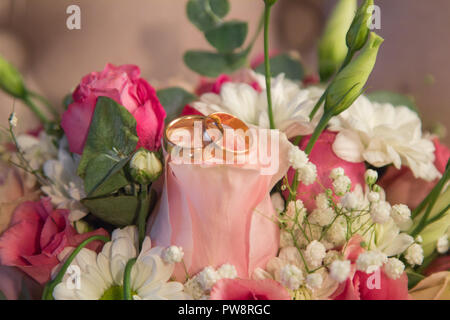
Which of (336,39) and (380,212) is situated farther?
(336,39)

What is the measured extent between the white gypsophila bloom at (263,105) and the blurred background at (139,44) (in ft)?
0.70

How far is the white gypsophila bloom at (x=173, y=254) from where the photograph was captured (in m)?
0.30

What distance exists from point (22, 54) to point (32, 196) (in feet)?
0.95

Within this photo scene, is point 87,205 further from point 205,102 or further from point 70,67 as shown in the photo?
point 70,67

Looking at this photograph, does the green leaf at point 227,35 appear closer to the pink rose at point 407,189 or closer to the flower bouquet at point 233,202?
the flower bouquet at point 233,202

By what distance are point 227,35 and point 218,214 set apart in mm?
271

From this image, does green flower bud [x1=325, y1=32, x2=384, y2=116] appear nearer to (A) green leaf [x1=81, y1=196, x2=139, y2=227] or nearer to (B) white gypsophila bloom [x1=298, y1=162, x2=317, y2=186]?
(B) white gypsophila bloom [x1=298, y1=162, x2=317, y2=186]

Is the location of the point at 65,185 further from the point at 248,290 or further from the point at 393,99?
the point at 393,99

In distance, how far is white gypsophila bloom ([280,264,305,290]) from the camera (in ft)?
0.99

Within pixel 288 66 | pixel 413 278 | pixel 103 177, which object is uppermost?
pixel 288 66

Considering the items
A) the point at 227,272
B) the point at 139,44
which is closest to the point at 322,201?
the point at 227,272

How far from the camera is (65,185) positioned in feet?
1.26

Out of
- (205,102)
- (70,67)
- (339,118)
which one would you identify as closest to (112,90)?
(205,102)
